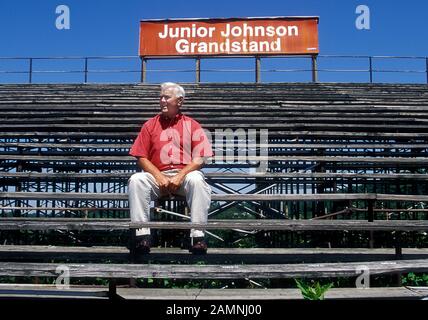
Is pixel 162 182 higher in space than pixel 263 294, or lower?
higher

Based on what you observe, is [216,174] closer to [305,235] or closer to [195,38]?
[305,235]

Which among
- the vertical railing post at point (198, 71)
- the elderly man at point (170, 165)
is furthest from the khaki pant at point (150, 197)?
the vertical railing post at point (198, 71)

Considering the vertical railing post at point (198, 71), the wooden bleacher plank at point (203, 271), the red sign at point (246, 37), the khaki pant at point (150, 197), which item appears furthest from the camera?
the vertical railing post at point (198, 71)

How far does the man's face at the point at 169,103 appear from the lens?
369 centimetres

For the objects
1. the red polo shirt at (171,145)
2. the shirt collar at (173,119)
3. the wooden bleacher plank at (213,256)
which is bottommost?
the wooden bleacher plank at (213,256)

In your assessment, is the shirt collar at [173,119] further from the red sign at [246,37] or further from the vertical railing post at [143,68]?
the vertical railing post at [143,68]

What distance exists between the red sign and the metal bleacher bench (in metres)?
1.21

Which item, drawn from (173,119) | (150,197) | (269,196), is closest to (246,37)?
(173,119)

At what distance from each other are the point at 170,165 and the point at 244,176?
4.31 feet

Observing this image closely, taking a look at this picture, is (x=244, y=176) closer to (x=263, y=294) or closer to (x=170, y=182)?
(x=170, y=182)

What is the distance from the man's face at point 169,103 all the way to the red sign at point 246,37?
7.71 metres

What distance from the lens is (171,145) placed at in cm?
368

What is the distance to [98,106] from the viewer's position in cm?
788

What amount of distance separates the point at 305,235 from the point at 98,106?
14.1 ft
